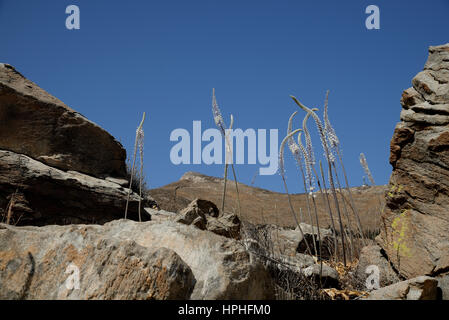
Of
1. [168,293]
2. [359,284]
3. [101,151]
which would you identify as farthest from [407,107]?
[101,151]

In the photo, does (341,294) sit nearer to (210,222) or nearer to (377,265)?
(377,265)

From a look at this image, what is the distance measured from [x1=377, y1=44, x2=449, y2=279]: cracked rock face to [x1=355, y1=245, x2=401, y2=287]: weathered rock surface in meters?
0.13

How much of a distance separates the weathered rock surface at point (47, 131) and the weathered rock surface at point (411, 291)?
521 centimetres

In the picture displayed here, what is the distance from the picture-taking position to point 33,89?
6660mm

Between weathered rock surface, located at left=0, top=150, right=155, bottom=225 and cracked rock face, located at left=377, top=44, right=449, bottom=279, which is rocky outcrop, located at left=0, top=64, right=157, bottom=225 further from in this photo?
cracked rock face, located at left=377, top=44, right=449, bottom=279

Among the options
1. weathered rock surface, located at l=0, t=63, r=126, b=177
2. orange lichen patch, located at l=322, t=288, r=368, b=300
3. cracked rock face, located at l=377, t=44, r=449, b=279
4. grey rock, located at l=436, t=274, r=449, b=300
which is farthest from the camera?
weathered rock surface, located at l=0, t=63, r=126, b=177

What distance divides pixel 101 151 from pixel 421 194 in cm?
508

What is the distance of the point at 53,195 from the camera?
6297 mm

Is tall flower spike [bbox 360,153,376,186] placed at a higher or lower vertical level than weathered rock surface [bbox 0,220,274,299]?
higher

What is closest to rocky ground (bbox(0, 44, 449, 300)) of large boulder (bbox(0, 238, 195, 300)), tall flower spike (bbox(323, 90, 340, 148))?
large boulder (bbox(0, 238, 195, 300))

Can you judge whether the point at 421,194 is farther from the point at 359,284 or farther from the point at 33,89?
the point at 33,89

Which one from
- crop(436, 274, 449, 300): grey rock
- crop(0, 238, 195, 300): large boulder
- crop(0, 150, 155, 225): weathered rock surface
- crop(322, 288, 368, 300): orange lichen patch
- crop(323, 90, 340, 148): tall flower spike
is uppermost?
crop(323, 90, 340, 148): tall flower spike

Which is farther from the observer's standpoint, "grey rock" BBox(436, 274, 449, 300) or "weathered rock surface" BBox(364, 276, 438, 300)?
"grey rock" BBox(436, 274, 449, 300)

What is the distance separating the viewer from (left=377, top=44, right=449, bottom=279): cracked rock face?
3941mm
